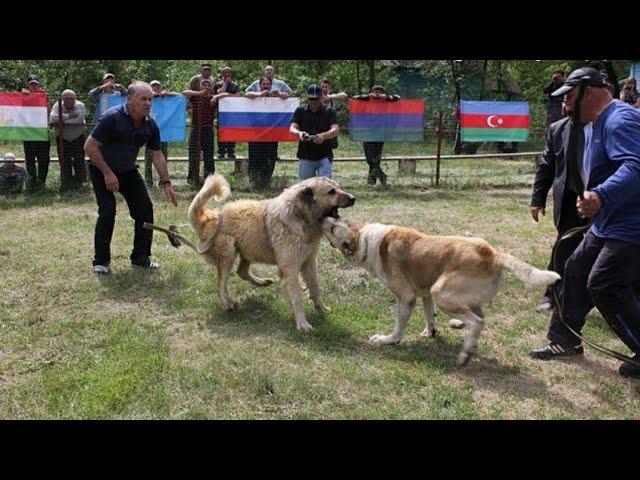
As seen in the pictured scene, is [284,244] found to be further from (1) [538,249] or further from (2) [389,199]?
(2) [389,199]

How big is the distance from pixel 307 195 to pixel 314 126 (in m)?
3.78

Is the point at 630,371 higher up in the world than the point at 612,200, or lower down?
lower down

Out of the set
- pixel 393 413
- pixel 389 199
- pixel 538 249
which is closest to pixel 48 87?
pixel 389 199

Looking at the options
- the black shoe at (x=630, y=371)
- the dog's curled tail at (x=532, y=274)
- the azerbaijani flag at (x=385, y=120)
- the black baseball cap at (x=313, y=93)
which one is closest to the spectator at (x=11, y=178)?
the black baseball cap at (x=313, y=93)

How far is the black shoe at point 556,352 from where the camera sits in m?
5.08

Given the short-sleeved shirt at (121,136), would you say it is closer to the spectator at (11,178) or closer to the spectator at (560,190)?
the spectator at (560,190)

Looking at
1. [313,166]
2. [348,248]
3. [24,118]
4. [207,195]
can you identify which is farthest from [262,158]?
[348,248]

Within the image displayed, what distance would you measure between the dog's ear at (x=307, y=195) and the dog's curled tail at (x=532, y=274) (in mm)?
1950

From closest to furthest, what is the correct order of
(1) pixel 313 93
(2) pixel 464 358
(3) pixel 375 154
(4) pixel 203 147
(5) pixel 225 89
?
(2) pixel 464 358, (1) pixel 313 93, (4) pixel 203 147, (5) pixel 225 89, (3) pixel 375 154

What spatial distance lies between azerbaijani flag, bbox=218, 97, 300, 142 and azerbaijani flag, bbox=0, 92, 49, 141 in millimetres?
3615

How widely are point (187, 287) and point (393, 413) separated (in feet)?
11.4

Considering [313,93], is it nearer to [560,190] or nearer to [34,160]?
[560,190]

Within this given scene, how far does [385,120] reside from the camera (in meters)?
14.0

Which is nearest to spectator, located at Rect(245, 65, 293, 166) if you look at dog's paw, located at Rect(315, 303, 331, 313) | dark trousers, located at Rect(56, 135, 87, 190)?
dark trousers, located at Rect(56, 135, 87, 190)
